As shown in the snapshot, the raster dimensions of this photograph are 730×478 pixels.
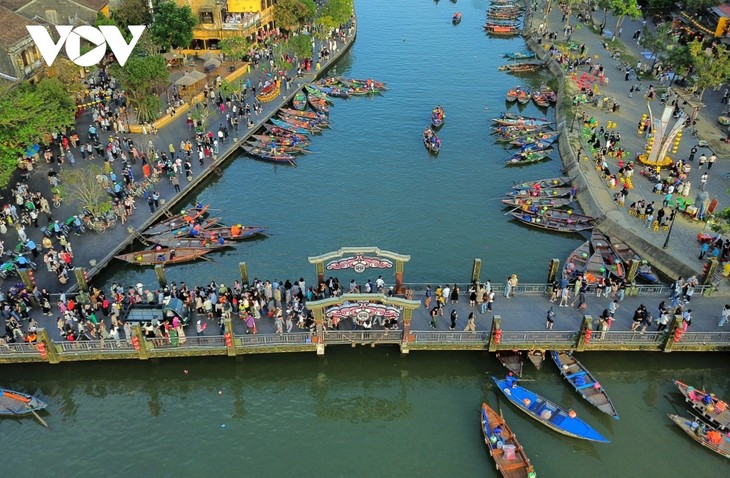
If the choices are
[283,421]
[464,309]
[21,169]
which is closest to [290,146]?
[21,169]

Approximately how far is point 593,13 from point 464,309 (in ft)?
302

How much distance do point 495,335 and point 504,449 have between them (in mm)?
6469

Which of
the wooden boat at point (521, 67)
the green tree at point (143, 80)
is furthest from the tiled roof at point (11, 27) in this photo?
the wooden boat at point (521, 67)

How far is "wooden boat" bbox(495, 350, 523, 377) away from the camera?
31.5 metres

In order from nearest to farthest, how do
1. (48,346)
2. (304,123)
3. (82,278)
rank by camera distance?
(48,346) < (82,278) < (304,123)

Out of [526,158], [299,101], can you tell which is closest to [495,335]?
[526,158]

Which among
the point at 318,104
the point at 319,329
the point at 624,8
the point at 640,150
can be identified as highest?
the point at 624,8

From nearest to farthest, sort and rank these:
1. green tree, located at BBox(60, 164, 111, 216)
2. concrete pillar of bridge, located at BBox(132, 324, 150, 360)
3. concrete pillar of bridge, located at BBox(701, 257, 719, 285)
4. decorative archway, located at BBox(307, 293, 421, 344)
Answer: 1. decorative archway, located at BBox(307, 293, 421, 344)
2. concrete pillar of bridge, located at BBox(132, 324, 150, 360)
3. concrete pillar of bridge, located at BBox(701, 257, 719, 285)
4. green tree, located at BBox(60, 164, 111, 216)

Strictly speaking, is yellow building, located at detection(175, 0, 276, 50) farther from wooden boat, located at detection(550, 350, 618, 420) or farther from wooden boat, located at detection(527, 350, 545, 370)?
wooden boat, located at detection(550, 350, 618, 420)

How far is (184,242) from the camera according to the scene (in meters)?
41.5

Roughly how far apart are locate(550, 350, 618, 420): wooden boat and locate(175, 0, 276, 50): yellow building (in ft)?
209

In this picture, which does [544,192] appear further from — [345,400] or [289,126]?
[289,126]

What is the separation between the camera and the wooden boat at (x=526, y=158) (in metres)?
55.0

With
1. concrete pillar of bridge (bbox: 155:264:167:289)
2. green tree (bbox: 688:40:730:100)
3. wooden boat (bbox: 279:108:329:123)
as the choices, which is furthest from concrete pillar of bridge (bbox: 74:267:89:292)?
green tree (bbox: 688:40:730:100)
